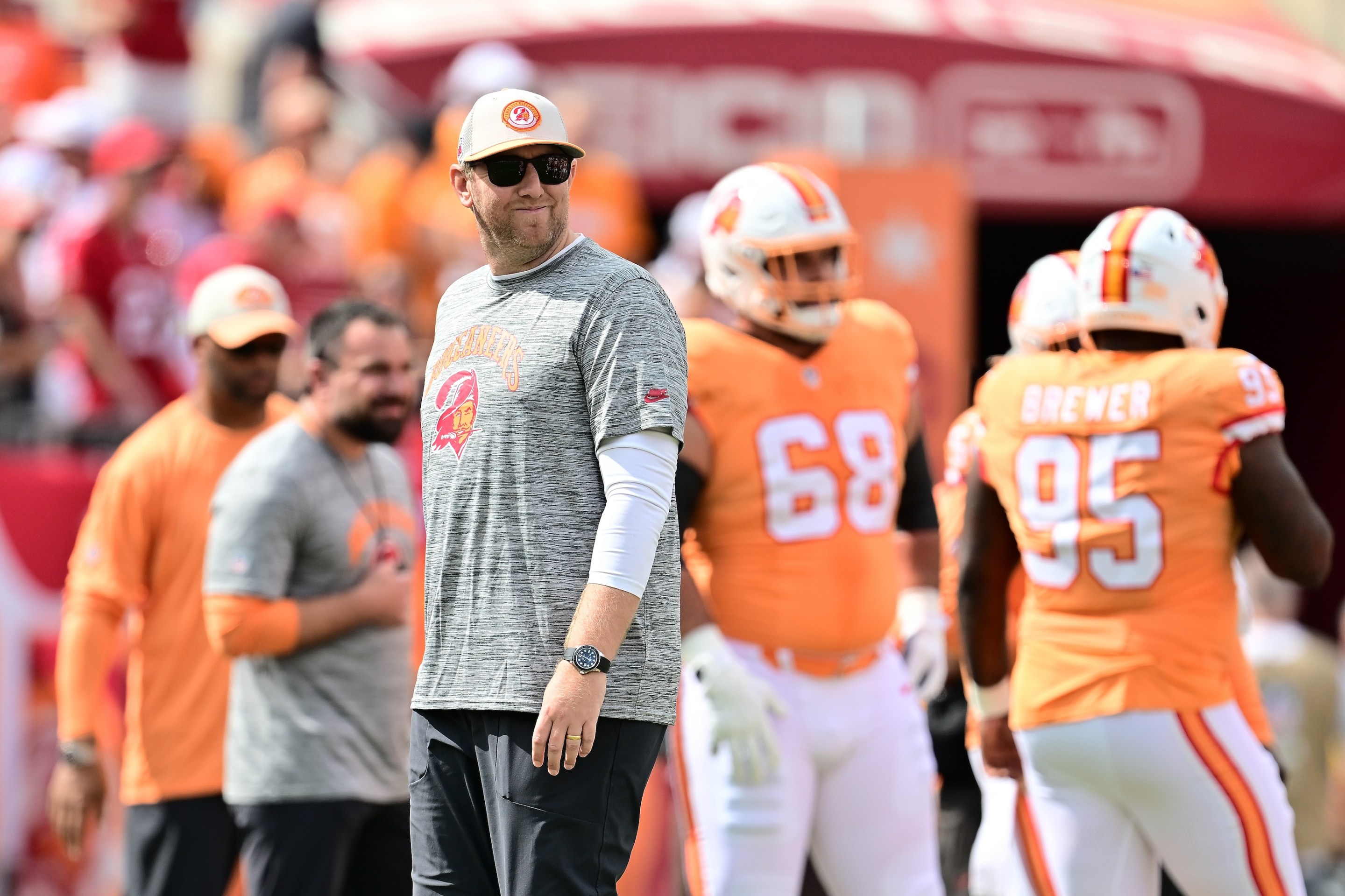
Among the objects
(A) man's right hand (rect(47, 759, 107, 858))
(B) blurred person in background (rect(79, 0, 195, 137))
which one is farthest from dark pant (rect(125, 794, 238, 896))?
(B) blurred person in background (rect(79, 0, 195, 137))

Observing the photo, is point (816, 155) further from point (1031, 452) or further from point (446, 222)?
point (1031, 452)

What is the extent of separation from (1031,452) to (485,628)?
151 cm

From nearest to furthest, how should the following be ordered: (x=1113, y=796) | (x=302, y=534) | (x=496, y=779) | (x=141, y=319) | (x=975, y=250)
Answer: (x=496, y=779) < (x=1113, y=796) < (x=302, y=534) < (x=141, y=319) < (x=975, y=250)

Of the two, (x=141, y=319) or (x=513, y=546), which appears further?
(x=141, y=319)

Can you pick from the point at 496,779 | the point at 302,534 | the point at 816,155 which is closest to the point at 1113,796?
the point at 496,779

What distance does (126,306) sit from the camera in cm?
836

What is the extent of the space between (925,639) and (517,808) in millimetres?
2044

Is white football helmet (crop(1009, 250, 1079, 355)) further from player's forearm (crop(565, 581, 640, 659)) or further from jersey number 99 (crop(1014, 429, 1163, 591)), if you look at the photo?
player's forearm (crop(565, 581, 640, 659))

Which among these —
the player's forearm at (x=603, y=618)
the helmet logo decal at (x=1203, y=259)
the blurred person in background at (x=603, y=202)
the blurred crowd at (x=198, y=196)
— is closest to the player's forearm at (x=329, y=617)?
the player's forearm at (x=603, y=618)

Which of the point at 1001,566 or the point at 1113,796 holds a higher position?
the point at 1001,566

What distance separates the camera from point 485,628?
3.49 m

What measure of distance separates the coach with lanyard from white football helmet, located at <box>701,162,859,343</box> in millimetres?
1316

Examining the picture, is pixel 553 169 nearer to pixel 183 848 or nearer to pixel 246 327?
pixel 246 327

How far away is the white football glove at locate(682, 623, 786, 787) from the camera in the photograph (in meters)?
4.61
